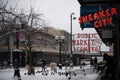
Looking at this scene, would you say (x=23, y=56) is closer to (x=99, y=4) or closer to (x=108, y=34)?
(x=108, y=34)

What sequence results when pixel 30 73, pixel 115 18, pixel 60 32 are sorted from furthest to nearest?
pixel 60 32 → pixel 30 73 → pixel 115 18

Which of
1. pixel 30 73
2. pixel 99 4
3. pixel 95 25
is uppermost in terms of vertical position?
pixel 99 4

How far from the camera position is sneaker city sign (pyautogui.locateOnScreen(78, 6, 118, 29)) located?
50.9 ft

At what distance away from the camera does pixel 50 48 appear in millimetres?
100188

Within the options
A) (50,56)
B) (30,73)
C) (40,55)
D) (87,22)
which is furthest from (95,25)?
(50,56)

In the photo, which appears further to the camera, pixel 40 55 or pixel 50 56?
pixel 50 56

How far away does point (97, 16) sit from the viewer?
15.8m

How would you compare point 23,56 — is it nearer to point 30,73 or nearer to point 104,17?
point 30,73

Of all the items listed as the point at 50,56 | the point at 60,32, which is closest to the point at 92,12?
the point at 50,56

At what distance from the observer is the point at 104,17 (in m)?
15.7

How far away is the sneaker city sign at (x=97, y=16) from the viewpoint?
15.5 meters

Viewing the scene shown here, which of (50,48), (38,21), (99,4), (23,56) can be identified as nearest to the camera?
(99,4)

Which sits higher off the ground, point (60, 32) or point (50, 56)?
point (60, 32)

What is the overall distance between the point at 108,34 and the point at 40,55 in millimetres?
53900
